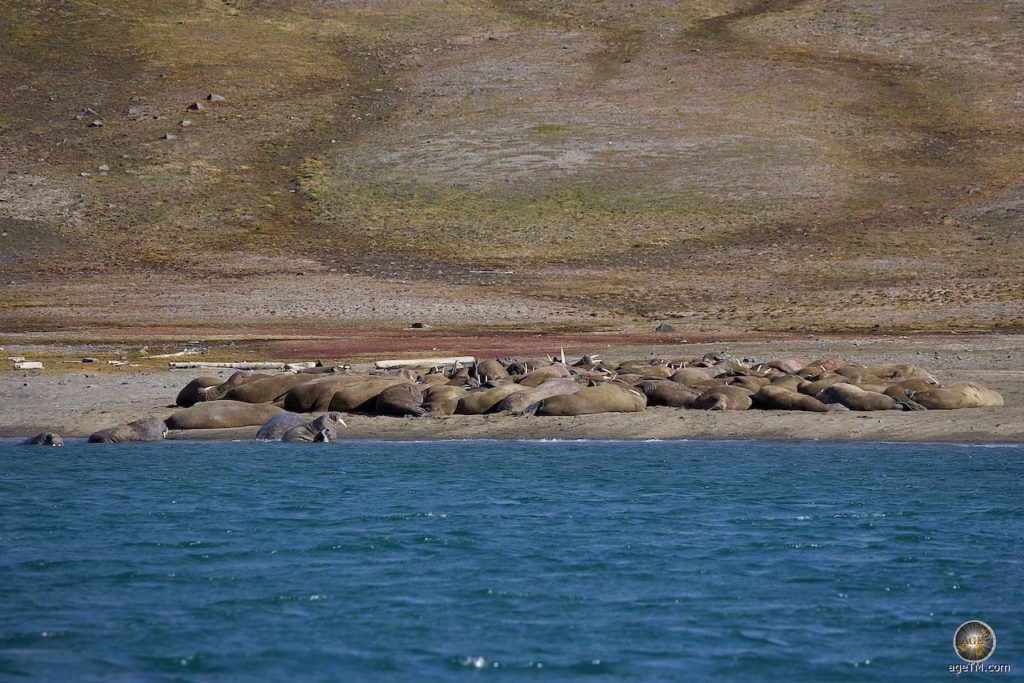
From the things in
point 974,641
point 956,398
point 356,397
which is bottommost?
point 356,397

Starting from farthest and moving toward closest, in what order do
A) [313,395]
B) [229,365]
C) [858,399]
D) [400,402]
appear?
[229,365]
[313,395]
[400,402]
[858,399]

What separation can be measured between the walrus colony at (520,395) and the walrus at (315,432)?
2 centimetres

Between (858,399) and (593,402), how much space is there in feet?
14.9

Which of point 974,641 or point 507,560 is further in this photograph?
point 507,560

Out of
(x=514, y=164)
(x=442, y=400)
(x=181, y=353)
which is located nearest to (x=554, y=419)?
(x=442, y=400)

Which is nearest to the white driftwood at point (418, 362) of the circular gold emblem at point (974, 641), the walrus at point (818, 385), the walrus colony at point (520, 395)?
the walrus colony at point (520, 395)

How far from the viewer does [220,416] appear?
24266mm

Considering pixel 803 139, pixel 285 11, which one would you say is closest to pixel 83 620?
pixel 803 139

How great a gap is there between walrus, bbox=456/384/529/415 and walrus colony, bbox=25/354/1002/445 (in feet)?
0.06

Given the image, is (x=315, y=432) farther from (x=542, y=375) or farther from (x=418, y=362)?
(x=418, y=362)

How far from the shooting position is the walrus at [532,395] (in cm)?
2469

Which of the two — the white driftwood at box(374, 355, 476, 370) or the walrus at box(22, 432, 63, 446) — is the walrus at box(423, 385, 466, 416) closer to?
the white driftwood at box(374, 355, 476, 370)

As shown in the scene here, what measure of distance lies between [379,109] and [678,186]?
23473 millimetres

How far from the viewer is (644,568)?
14781mm
